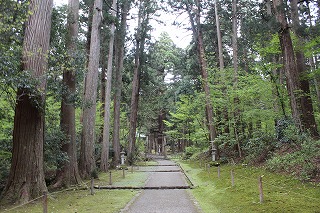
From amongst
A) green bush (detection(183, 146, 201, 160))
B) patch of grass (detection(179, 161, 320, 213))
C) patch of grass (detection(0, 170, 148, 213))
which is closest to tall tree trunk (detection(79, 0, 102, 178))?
patch of grass (detection(0, 170, 148, 213))

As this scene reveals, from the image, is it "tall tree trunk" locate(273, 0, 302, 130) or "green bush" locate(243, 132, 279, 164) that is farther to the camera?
"green bush" locate(243, 132, 279, 164)

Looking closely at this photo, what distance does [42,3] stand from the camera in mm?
8117

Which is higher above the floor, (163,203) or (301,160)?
(301,160)

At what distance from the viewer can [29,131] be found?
24.7 feet

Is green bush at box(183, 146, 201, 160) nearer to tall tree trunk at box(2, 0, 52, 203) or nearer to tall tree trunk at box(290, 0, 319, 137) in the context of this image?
tall tree trunk at box(290, 0, 319, 137)

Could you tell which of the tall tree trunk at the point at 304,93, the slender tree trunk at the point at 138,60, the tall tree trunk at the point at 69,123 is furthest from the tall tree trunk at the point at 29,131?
the slender tree trunk at the point at 138,60

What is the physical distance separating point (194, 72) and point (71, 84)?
15128 mm

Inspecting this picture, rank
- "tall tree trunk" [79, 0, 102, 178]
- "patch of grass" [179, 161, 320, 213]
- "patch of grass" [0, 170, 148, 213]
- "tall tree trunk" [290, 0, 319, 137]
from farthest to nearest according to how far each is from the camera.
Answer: "tall tree trunk" [79, 0, 102, 178] → "tall tree trunk" [290, 0, 319, 137] → "patch of grass" [0, 170, 148, 213] → "patch of grass" [179, 161, 320, 213]

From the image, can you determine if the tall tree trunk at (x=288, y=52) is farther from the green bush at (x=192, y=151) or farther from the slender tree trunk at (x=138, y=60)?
the green bush at (x=192, y=151)

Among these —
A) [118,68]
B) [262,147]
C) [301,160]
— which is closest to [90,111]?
[118,68]

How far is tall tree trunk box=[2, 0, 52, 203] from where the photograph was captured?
23.7 feet

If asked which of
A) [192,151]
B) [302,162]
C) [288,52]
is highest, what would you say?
[288,52]

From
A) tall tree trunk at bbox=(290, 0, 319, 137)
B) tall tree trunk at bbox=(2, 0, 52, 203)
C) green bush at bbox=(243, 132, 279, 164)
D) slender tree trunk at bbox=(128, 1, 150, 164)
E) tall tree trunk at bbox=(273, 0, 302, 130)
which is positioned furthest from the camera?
slender tree trunk at bbox=(128, 1, 150, 164)

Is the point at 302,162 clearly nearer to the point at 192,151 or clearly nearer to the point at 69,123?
the point at 69,123
